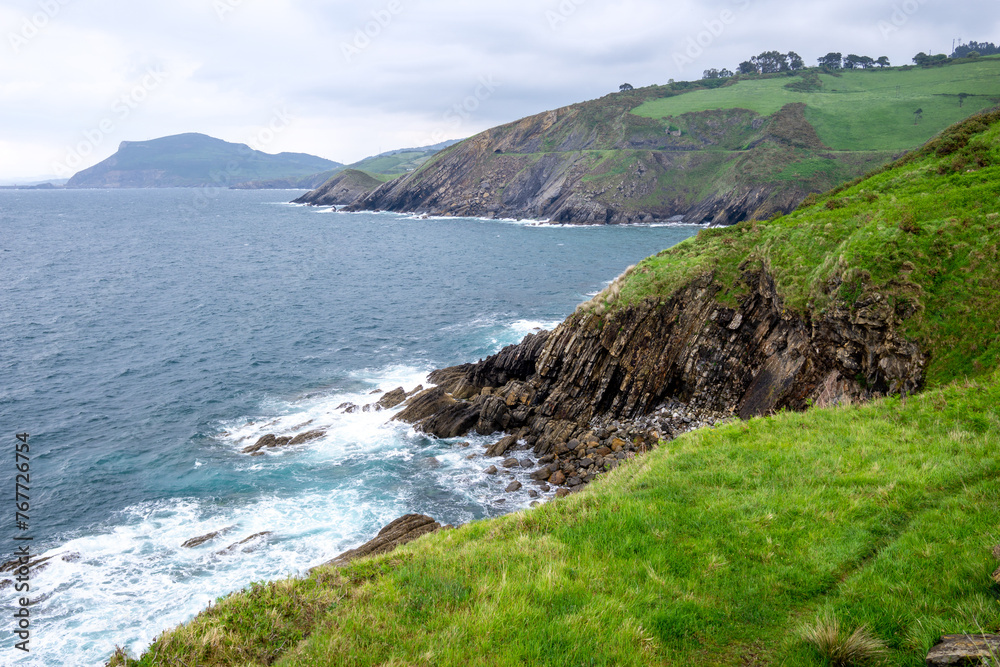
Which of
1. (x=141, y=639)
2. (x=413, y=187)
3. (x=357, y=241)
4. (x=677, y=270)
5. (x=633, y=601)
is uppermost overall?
(x=413, y=187)

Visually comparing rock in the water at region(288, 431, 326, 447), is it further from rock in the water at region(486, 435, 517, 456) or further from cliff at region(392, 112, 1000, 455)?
rock in the water at region(486, 435, 517, 456)

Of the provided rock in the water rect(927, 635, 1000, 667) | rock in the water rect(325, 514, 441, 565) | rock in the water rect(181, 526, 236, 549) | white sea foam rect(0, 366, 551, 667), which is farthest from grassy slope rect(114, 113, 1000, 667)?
rock in the water rect(181, 526, 236, 549)

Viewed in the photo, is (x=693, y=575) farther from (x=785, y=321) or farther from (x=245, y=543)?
(x=785, y=321)

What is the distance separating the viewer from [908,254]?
22.3 metres

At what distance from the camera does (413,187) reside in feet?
630

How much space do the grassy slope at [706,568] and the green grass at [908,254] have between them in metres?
5.69

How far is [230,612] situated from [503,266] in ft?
265

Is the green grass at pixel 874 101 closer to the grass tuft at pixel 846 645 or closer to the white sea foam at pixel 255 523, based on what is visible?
the white sea foam at pixel 255 523

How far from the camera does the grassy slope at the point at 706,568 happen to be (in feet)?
24.4

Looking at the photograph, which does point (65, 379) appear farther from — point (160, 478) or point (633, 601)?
point (633, 601)

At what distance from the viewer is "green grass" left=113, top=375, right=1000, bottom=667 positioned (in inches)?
291

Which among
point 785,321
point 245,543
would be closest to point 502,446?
point 245,543

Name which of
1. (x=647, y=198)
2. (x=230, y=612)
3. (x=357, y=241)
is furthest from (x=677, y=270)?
(x=647, y=198)

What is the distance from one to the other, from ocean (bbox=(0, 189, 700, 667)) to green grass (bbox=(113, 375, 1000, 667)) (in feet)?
45.6
